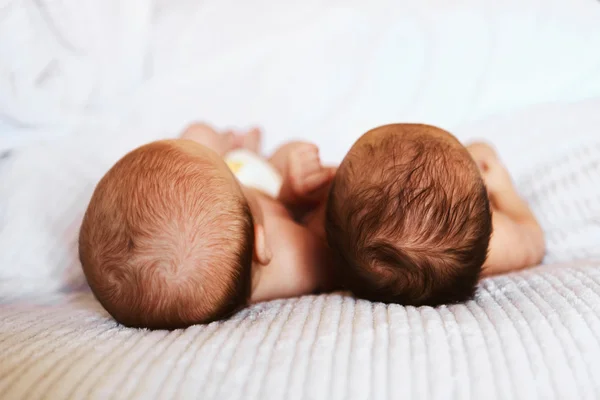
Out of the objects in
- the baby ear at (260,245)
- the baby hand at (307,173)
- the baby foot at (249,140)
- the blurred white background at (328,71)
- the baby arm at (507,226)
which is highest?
the blurred white background at (328,71)

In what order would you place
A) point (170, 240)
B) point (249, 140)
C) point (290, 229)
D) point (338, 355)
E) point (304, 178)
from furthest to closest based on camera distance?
1. point (249, 140)
2. point (304, 178)
3. point (290, 229)
4. point (170, 240)
5. point (338, 355)

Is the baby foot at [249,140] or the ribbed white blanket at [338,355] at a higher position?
the baby foot at [249,140]

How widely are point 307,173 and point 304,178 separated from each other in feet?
0.06

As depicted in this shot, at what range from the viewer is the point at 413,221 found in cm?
75

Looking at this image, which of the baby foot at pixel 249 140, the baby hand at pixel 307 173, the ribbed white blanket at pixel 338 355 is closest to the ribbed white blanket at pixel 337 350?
the ribbed white blanket at pixel 338 355

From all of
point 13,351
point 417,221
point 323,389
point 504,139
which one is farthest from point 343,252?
point 504,139

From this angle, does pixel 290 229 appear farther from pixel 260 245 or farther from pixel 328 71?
pixel 328 71

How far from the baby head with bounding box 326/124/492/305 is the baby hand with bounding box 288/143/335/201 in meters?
0.22

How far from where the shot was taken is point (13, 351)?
66 cm

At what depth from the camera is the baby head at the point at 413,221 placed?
0.76 m

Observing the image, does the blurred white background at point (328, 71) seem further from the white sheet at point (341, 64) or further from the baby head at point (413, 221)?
the baby head at point (413, 221)

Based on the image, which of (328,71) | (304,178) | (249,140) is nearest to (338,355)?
(304,178)

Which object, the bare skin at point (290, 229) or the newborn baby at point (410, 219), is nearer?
the newborn baby at point (410, 219)

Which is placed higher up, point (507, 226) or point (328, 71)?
point (328, 71)
